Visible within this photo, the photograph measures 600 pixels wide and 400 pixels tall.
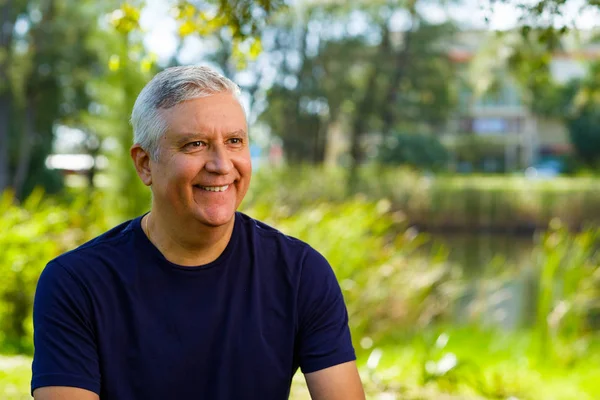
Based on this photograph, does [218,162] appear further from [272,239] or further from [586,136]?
[586,136]

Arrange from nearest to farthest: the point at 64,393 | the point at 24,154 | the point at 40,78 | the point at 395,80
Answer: the point at 64,393
the point at 40,78
the point at 24,154
the point at 395,80

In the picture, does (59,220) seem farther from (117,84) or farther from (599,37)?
(599,37)

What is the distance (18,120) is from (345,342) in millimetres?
23162

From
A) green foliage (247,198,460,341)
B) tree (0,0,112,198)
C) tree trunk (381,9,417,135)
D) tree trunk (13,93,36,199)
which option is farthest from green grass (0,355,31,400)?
tree trunk (381,9,417,135)

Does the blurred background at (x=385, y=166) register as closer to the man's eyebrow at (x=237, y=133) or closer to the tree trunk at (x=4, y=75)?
the tree trunk at (x=4, y=75)

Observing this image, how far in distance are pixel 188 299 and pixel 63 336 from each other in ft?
0.82

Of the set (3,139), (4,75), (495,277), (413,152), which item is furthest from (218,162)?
(413,152)

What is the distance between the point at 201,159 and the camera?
163 centimetres

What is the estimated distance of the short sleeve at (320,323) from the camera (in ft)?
5.49

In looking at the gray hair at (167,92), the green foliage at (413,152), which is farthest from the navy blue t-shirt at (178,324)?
the green foliage at (413,152)

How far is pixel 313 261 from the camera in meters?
1.74

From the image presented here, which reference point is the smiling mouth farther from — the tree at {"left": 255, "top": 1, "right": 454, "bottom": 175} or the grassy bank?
the tree at {"left": 255, "top": 1, "right": 454, "bottom": 175}

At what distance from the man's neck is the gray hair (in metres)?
0.15

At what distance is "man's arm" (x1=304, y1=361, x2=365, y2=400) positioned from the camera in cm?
166
